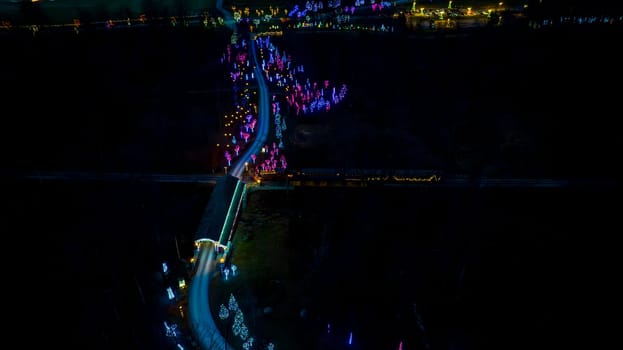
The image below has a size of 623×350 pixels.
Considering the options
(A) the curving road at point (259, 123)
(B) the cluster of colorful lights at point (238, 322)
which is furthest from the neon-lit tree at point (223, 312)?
(A) the curving road at point (259, 123)

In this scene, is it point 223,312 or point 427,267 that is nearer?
point 223,312

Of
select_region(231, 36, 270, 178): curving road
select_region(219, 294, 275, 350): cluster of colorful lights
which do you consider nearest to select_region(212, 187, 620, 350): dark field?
select_region(219, 294, 275, 350): cluster of colorful lights

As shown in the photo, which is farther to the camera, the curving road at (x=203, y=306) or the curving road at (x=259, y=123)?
the curving road at (x=259, y=123)

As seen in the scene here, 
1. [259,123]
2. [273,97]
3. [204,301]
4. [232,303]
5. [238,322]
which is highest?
[273,97]

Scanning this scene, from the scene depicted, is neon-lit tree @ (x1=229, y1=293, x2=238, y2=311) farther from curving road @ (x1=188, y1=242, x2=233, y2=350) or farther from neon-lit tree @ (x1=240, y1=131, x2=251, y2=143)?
neon-lit tree @ (x1=240, y1=131, x2=251, y2=143)

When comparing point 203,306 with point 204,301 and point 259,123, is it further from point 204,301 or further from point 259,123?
point 259,123

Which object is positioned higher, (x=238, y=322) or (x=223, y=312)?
(x=223, y=312)

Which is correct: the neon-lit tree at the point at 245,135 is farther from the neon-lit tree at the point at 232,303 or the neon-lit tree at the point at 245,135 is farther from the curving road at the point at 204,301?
the neon-lit tree at the point at 232,303

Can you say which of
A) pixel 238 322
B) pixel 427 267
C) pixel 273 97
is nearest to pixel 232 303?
pixel 238 322

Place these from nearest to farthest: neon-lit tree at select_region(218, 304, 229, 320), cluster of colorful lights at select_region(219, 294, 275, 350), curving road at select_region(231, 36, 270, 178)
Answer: cluster of colorful lights at select_region(219, 294, 275, 350) < neon-lit tree at select_region(218, 304, 229, 320) < curving road at select_region(231, 36, 270, 178)

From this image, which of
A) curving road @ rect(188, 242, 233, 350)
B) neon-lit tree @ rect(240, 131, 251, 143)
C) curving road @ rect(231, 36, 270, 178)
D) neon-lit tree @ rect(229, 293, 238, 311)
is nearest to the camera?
curving road @ rect(188, 242, 233, 350)

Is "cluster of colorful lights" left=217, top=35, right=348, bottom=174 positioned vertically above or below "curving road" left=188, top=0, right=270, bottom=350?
above
